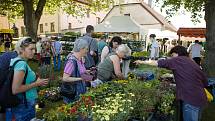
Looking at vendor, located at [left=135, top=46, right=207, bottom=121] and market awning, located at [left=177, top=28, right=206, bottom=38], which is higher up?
market awning, located at [left=177, top=28, right=206, bottom=38]

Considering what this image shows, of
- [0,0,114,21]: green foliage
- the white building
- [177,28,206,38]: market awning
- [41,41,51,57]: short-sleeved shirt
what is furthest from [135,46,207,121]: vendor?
the white building

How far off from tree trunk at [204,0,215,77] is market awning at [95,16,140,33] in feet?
23.6

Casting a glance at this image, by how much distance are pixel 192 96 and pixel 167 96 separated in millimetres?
415

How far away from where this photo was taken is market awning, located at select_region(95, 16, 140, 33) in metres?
19.1

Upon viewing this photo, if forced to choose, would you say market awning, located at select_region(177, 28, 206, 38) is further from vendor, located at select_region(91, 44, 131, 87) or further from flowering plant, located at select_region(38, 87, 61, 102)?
vendor, located at select_region(91, 44, 131, 87)

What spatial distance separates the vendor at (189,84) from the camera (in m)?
5.45

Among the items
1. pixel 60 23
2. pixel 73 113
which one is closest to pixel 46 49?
pixel 73 113

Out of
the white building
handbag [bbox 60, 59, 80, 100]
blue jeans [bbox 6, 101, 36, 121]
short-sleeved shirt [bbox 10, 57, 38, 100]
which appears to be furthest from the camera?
the white building

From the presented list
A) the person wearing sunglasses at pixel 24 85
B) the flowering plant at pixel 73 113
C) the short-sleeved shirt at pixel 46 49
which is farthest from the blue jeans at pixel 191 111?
the short-sleeved shirt at pixel 46 49

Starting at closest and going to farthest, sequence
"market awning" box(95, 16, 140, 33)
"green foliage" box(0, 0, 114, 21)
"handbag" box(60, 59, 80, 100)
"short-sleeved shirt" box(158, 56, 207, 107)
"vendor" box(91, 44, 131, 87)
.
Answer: "handbag" box(60, 59, 80, 100) → "short-sleeved shirt" box(158, 56, 207, 107) → "vendor" box(91, 44, 131, 87) → "market awning" box(95, 16, 140, 33) → "green foliage" box(0, 0, 114, 21)

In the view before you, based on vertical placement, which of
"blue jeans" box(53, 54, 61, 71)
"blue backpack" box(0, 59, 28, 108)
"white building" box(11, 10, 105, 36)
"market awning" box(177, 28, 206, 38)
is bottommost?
"blue jeans" box(53, 54, 61, 71)

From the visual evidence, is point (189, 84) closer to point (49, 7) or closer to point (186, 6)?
point (186, 6)

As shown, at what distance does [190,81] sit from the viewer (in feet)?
17.9

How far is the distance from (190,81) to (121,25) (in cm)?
1433
